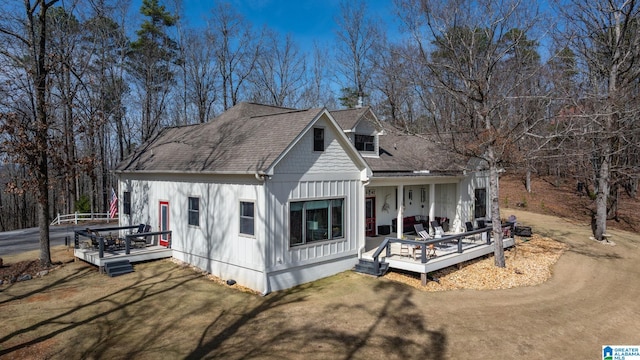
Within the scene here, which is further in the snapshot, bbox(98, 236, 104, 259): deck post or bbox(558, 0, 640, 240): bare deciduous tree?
bbox(558, 0, 640, 240): bare deciduous tree

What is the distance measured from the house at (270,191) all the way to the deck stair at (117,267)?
1.86 m

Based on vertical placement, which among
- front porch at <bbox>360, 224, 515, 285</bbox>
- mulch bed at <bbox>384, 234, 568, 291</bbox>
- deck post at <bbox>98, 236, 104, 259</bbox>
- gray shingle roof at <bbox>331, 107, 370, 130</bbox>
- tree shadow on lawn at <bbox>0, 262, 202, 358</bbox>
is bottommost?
mulch bed at <bbox>384, 234, 568, 291</bbox>

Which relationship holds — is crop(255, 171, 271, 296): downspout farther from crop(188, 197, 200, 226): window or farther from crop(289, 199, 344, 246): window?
crop(188, 197, 200, 226): window

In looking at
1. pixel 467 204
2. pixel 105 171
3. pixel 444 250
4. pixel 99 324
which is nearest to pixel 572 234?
pixel 467 204

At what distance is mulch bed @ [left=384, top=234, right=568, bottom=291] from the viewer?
518 inches

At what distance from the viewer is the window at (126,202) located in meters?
18.9

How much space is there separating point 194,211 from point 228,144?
2.81 m

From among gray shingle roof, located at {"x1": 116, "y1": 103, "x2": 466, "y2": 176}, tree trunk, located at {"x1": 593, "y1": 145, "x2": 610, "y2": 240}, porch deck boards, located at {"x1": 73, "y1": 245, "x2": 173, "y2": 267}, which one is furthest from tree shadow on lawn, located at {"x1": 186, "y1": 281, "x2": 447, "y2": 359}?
tree trunk, located at {"x1": 593, "y1": 145, "x2": 610, "y2": 240}

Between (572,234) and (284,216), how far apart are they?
62.5 ft

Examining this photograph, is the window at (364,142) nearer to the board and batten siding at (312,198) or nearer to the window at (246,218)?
the board and batten siding at (312,198)

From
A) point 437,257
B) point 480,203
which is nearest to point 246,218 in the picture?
point 437,257

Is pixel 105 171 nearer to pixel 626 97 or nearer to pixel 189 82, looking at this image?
pixel 189 82

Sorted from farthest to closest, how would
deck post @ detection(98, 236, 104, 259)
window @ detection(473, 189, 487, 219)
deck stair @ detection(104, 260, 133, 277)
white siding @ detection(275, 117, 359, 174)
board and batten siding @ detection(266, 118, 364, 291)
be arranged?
window @ detection(473, 189, 487, 219)
deck post @ detection(98, 236, 104, 259)
deck stair @ detection(104, 260, 133, 277)
white siding @ detection(275, 117, 359, 174)
board and batten siding @ detection(266, 118, 364, 291)

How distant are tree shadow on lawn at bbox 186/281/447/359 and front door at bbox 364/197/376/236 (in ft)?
23.1
